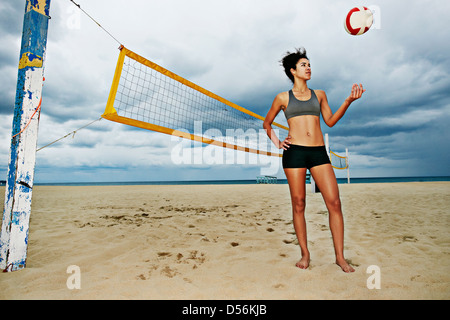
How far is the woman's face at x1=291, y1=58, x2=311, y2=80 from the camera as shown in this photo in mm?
2219

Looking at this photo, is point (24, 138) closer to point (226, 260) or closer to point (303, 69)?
point (226, 260)

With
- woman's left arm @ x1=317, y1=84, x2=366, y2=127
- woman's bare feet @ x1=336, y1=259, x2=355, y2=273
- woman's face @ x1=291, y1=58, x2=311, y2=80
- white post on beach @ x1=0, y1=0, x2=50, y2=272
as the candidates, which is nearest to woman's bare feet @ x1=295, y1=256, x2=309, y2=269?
woman's bare feet @ x1=336, y1=259, x2=355, y2=273

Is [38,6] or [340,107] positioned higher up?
[38,6]

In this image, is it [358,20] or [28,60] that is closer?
[28,60]

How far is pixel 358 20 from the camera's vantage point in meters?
2.62

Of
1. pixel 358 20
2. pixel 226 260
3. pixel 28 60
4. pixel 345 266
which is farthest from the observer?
pixel 358 20

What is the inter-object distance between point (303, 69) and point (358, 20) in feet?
3.61

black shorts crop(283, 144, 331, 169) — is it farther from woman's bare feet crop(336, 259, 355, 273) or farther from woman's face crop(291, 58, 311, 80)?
woman's bare feet crop(336, 259, 355, 273)

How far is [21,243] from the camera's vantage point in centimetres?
207

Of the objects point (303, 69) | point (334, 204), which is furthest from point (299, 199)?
point (303, 69)

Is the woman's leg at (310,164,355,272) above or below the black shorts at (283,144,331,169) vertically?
below

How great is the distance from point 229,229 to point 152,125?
190 cm
